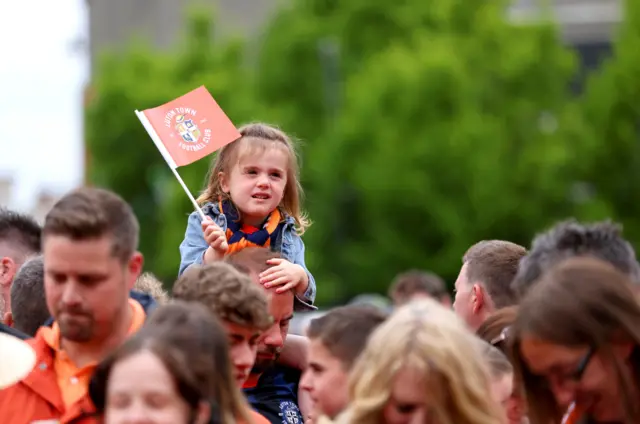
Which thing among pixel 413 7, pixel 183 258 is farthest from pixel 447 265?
pixel 183 258

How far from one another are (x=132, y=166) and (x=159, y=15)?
22.0 meters

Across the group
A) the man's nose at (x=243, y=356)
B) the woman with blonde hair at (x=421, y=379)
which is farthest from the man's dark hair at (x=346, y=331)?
the woman with blonde hair at (x=421, y=379)

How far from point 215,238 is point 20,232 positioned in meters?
2.13

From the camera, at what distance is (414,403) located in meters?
4.21

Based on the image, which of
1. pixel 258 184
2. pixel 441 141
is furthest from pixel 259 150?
pixel 441 141

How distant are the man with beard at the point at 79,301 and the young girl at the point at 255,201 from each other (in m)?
1.39

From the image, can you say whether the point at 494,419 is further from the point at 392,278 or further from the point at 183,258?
the point at 392,278

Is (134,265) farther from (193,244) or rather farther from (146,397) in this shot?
(193,244)

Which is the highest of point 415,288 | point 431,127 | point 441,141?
point 415,288

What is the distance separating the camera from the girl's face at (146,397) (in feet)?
13.2

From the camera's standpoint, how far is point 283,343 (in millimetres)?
5859

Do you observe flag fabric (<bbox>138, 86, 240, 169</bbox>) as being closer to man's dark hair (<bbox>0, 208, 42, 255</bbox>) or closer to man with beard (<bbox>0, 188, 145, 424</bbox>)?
man's dark hair (<bbox>0, 208, 42, 255</bbox>)

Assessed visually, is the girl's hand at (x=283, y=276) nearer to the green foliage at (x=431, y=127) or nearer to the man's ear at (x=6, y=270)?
the man's ear at (x=6, y=270)

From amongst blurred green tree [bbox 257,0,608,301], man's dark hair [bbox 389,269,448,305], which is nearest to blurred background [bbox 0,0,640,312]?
blurred green tree [bbox 257,0,608,301]
